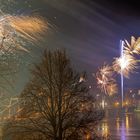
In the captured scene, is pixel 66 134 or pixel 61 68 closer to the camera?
pixel 66 134

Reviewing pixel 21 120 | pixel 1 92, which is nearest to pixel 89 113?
pixel 21 120

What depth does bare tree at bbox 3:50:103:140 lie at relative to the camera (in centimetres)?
2233

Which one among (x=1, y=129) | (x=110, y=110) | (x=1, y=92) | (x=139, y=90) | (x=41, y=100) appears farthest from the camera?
(x=139, y=90)

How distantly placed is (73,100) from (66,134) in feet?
7.47

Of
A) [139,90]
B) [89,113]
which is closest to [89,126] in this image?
[89,113]

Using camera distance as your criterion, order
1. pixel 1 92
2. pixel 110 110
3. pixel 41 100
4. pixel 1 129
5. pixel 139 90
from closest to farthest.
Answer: pixel 1 92 → pixel 1 129 → pixel 41 100 → pixel 110 110 → pixel 139 90

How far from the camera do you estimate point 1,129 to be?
21.6 m

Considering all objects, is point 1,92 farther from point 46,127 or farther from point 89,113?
point 89,113

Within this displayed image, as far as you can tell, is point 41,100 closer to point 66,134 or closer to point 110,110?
point 66,134

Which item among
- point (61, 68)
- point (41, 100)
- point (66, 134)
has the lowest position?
point (66, 134)

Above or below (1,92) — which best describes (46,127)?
below

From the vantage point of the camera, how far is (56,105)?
23.1 meters

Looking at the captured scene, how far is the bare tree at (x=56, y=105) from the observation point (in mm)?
22328

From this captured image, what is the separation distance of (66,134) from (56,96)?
8.06 ft
